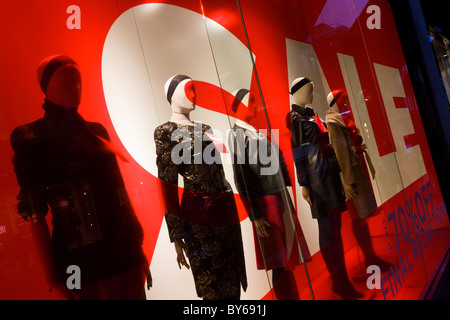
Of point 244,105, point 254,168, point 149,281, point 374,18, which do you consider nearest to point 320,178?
point 254,168

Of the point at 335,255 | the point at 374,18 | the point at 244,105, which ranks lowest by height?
the point at 335,255

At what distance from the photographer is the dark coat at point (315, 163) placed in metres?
2.16

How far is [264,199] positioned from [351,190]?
2.95 ft

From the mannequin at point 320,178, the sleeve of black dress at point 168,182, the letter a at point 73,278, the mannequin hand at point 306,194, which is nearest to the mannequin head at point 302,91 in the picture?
the mannequin at point 320,178

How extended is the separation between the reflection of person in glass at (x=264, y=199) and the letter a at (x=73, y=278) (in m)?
0.85

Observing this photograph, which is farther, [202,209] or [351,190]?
[351,190]

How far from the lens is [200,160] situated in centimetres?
156

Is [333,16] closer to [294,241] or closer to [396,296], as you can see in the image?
[294,241]

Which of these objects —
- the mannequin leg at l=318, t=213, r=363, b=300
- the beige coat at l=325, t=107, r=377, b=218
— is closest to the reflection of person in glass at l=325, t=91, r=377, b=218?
the beige coat at l=325, t=107, r=377, b=218

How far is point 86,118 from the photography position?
1.25 meters

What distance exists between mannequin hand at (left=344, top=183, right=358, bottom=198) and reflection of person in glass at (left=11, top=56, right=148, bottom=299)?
5.09 feet

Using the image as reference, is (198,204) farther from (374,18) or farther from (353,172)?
(374,18)

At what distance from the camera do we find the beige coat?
2418mm

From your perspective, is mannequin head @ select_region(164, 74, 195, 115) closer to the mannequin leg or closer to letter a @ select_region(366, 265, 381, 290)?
the mannequin leg
